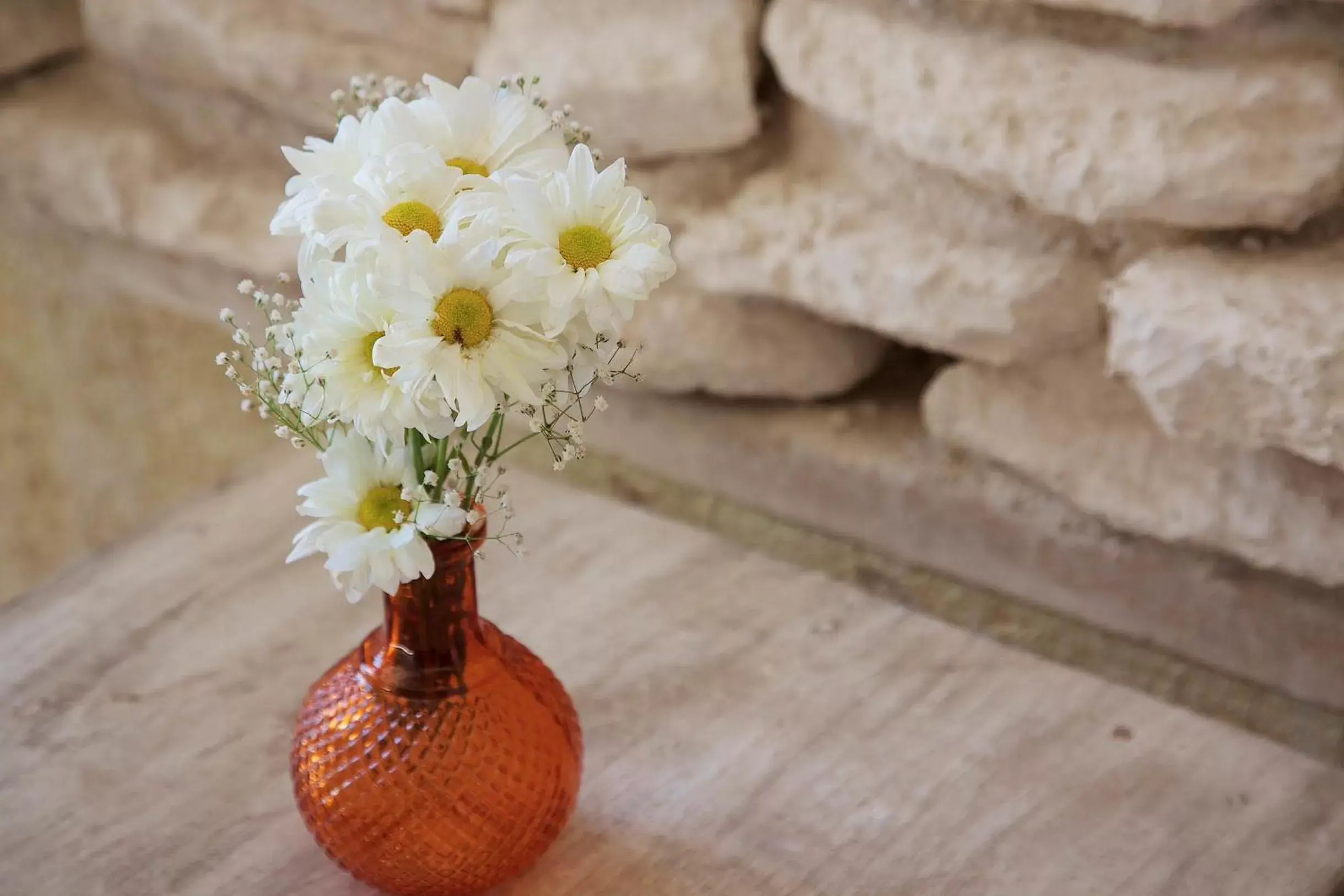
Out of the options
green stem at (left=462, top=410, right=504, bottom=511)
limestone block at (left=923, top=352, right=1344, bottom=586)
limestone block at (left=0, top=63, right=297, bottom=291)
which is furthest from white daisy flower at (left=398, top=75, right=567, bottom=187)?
limestone block at (left=0, top=63, right=297, bottom=291)

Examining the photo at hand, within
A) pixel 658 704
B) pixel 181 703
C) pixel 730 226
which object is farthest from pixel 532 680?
pixel 730 226

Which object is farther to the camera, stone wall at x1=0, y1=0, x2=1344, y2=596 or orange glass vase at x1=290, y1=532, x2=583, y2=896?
stone wall at x1=0, y1=0, x2=1344, y2=596

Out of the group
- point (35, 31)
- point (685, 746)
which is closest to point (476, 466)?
point (685, 746)

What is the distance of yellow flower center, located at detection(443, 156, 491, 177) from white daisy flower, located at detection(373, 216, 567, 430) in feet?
0.19

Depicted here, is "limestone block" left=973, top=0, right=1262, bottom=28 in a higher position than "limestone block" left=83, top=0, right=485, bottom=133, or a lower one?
higher

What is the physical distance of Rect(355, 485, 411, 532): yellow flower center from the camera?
65 cm

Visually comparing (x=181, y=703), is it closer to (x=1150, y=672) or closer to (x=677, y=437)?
(x=677, y=437)

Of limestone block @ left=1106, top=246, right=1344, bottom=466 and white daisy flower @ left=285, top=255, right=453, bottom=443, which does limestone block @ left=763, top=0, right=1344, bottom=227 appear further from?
white daisy flower @ left=285, top=255, right=453, bottom=443

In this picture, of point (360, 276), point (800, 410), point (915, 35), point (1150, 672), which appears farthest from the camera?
point (800, 410)

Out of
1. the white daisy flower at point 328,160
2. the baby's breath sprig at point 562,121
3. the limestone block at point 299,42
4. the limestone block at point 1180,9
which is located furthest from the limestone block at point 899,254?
the white daisy flower at point 328,160

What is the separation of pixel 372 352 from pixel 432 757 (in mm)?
226

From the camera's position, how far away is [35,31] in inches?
56.0

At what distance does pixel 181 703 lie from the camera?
0.87 metres

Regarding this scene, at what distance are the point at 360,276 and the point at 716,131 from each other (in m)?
0.58
